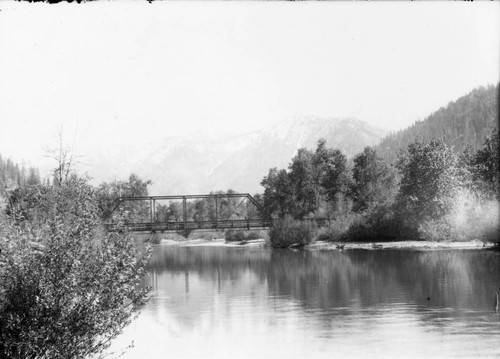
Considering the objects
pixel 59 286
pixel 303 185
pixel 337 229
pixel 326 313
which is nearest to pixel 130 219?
pixel 303 185

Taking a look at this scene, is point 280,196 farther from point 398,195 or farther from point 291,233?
point 398,195

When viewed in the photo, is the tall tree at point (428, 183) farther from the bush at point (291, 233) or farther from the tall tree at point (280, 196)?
the tall tree at point (280, 196)

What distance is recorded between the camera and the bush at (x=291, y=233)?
4134 inches

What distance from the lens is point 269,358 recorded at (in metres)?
23.2

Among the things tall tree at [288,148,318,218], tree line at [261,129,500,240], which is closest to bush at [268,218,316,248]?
tree line at [261,129,500,240]

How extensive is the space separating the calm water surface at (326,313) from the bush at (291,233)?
4083 cm

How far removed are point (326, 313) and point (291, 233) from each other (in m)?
72.3

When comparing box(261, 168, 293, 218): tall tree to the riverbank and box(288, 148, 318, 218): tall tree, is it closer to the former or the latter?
box(288, 148, 318, 218): tall tree

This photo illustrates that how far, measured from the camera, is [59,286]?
13727mm

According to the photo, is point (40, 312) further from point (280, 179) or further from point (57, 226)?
point (280, 179)

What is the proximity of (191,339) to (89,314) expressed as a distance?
14118 mm

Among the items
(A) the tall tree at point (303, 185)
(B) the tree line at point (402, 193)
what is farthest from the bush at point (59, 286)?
(A) the tall tree at point (303, 185)

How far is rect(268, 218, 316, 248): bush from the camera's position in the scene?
105000 millimetres

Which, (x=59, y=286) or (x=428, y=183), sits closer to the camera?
(x=59, y=286)
